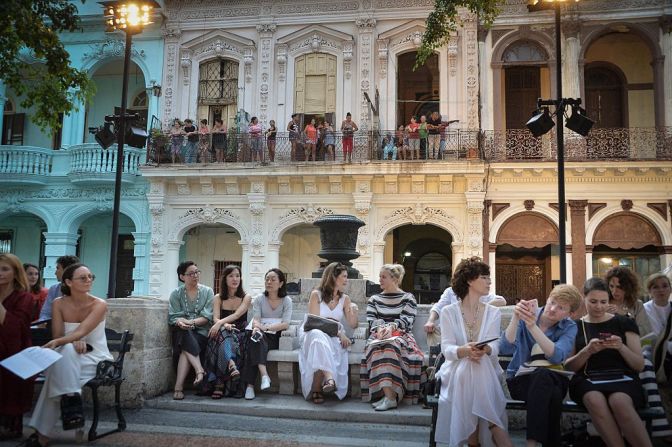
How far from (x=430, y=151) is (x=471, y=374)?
12.2 metres

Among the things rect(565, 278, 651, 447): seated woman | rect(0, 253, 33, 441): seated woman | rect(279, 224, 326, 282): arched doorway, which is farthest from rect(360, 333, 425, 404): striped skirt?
rect(279, 224, 326, 282): arched doorway

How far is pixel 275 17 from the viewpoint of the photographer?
1794 centimetres

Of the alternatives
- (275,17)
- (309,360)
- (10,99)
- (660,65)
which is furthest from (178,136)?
A: (660,65)

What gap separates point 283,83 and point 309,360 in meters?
13.2

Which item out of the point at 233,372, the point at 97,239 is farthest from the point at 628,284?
the point at 97,239

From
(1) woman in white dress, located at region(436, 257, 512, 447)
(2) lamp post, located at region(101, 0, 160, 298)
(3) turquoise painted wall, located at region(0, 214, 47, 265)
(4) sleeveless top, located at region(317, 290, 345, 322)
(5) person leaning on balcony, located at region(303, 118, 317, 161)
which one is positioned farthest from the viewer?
(3) turquoise painted wall, located at region(0, 214, 47, 265)

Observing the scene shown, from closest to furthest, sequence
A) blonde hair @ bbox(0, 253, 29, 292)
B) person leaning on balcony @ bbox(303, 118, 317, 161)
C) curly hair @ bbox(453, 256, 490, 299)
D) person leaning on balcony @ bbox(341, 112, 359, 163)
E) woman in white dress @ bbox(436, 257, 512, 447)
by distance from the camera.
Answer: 1. woman in white dress @ bbox(436, 257, 512, 447)
2. curly hair @ bbox(453, 256, 490, 299)
3. blonde hair @ bbox(0, 253, 29, 292)
4. person leaning on balcony @ bbox(341, 112, 359, 163)
5. person leaning on balcony @ bbox(303, 118, 317, 161)

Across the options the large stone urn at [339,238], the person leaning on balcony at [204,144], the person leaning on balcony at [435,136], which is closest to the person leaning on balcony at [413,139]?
the person leaning on balcony at [435,136]

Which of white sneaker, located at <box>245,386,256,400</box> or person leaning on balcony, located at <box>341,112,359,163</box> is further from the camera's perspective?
person leaning on balcony, located at <box>341,112,359,163</box>

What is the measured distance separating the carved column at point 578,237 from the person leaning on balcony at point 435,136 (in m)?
3.96

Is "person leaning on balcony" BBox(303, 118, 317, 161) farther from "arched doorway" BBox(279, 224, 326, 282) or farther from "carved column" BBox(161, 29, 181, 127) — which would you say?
"carved column" BBox(161, 29, 181, 127)

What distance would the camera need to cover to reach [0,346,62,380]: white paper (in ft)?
14.8

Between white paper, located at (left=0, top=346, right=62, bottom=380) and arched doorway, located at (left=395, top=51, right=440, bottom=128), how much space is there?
14241 millimetres

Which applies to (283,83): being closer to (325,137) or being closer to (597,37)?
(325,137)
